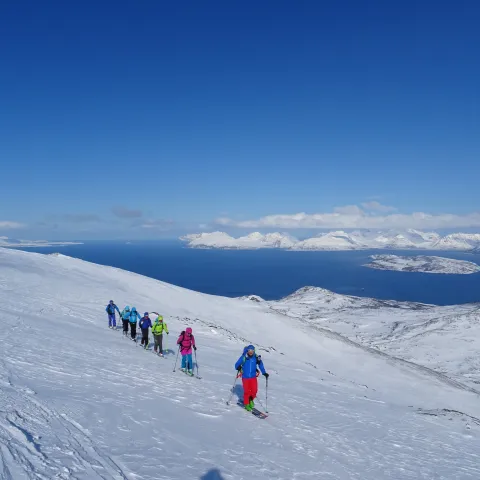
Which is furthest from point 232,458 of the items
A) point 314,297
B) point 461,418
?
point 314,297

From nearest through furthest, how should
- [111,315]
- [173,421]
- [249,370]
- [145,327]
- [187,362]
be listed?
[173,421] < [249,370] < [187,362] < [145,327] < [111,315]

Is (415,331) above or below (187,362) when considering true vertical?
below

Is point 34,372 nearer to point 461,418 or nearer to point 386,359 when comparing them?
point 461,418

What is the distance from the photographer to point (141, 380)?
13586mm

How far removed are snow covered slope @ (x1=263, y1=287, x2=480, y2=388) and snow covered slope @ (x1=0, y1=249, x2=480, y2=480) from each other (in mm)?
39133

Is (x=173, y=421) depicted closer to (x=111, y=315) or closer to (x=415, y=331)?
(x=111, y=315)

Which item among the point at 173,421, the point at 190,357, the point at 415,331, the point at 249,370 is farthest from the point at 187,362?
the point at 415,331

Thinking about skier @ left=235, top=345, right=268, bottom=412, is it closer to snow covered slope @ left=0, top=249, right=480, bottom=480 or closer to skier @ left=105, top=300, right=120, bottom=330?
snow covered slope @ left=0, top=249, right=480, bottom=480

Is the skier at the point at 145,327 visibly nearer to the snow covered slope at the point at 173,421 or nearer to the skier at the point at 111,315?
the snow covered slope at the point at 173,421

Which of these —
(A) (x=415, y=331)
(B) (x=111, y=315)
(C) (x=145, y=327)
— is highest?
(C) (x=145, y=327)

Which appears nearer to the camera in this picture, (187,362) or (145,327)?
(187,362)

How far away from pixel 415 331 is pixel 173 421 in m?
81.2

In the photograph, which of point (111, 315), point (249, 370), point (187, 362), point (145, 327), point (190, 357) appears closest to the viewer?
point (249, 370)

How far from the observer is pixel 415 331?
260 ft
